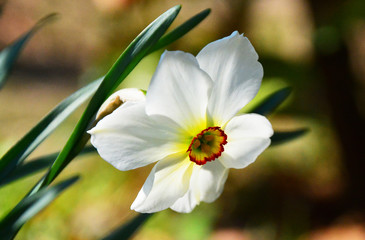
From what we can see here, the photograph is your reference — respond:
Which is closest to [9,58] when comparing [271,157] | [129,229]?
[129,229]

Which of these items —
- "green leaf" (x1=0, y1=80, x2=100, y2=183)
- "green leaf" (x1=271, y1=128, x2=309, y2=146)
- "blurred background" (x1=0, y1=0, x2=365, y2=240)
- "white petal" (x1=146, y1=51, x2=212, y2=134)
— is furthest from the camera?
"blurred background" (x1=0, y1=0, x2=365, y2=240)

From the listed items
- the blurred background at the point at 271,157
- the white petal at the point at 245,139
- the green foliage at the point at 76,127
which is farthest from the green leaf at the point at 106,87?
the blurred background at the point at 271,157

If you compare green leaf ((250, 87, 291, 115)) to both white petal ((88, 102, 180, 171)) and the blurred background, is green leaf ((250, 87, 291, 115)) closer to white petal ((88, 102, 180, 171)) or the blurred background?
white petal ((88, 102, 180, 171))

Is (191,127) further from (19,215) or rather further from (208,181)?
(19,215)

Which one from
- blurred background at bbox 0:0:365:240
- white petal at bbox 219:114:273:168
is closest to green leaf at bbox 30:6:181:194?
white petal at bbox 219:114:273:168

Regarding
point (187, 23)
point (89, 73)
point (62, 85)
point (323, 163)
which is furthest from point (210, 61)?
point (62, 85)

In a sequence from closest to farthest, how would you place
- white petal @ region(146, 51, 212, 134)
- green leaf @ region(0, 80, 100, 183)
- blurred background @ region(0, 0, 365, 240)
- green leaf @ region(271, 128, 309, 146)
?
white petal @ region(146, 51, 212, 134) < green leaf @ region(0, 80, 100, 183) < green leaf @ region(271, 128, 309, 146) < blurred background @ region(0, 0, 365, 240)

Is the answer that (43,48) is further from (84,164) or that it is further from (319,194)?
(319,194)
